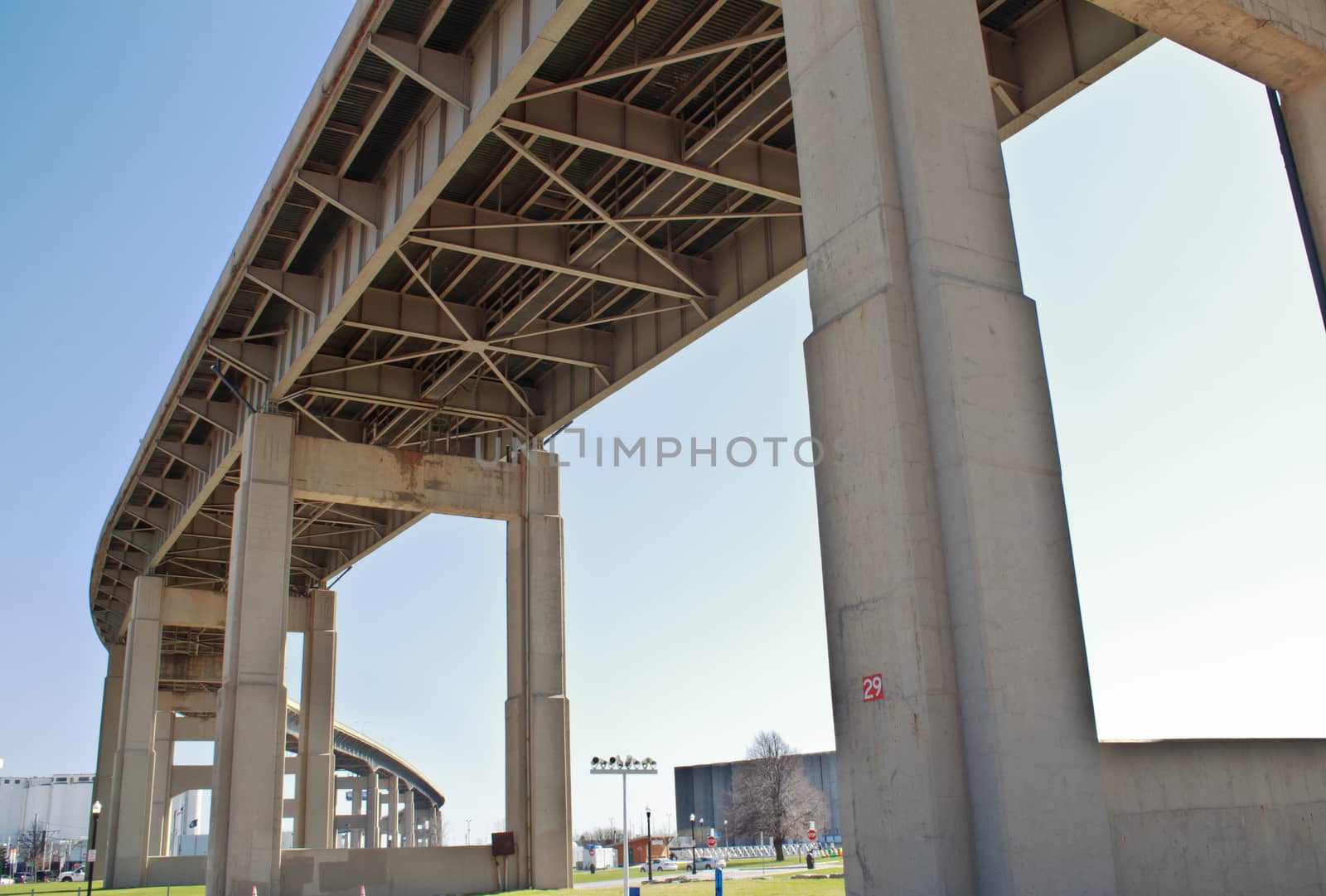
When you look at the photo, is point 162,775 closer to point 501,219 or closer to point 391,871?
point 391,871

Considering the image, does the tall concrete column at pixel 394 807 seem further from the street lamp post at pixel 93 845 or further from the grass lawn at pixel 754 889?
the grass lawn at pixel 754 889

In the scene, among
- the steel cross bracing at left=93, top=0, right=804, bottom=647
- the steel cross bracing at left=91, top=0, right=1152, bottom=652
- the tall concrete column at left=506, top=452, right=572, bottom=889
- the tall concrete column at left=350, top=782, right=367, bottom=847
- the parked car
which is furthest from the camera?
the tall concrete column at left=350, top=782, right=367, bottom=847

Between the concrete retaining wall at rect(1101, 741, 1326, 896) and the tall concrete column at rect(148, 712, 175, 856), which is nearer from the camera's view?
the concrete retaining wall at rect(1101, 741, 1326, 896)

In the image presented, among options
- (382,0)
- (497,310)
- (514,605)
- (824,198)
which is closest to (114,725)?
(514,605)

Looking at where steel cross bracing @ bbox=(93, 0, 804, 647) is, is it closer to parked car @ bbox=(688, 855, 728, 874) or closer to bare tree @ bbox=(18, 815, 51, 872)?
parked car @ bbox=(688, 855, 728, 874)

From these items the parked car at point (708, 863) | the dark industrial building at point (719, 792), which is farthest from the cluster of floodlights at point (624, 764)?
the dark industrial building at point (719, 792)

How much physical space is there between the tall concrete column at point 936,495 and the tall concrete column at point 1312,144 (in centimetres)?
572

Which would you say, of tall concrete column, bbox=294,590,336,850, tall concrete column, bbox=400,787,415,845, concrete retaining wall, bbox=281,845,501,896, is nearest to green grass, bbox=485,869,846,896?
concrete retaining wall, bbox=281,845,501,896

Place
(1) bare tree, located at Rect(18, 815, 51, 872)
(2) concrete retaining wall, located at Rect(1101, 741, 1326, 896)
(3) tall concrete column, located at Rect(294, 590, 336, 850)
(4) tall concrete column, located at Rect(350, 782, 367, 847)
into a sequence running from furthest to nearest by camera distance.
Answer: (1) bare tree, located at Rect(18, 815, 51, 872)
(4) tall concrete column, located at Rect(350, 782, 367, 847)
(3) tall concrete column, located at Rect(294, 590, 336, 850)
(2) concrete retaining wall, located at Rect(1101, 741, 1326, 896)

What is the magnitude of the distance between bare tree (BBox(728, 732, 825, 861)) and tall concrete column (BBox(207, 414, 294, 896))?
46552 millimetres

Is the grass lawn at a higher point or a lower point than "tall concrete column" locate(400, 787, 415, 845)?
lower

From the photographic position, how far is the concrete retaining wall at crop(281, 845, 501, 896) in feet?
97.9

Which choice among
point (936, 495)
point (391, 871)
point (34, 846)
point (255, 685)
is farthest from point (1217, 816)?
point (34, 846)

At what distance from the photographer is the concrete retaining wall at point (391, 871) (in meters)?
29.8
